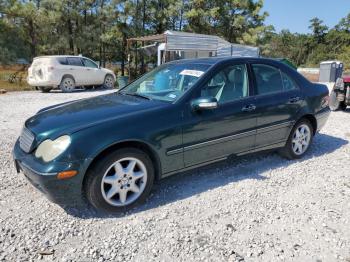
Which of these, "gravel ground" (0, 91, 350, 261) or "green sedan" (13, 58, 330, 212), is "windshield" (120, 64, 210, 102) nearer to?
"green sedan" (13, 58, 330, 212)

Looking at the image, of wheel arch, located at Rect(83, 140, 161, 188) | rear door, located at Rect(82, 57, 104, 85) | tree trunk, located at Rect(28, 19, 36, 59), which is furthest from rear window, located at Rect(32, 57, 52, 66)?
wheel arch, located at Rect(83, 140, 161, 188)

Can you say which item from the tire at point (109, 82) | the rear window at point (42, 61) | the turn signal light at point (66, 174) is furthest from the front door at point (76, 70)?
the turn signal light at point (66, 174)

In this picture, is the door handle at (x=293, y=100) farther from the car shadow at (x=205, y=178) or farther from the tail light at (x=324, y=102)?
the car shadow at (x=205, y=178)

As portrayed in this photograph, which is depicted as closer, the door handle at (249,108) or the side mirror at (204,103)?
the side mirror at (204,103)

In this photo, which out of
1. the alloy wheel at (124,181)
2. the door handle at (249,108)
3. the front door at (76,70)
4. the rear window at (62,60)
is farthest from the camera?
the front door at (76,70)

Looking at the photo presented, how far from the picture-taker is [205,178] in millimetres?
3939

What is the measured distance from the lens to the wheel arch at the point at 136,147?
288 centimetres

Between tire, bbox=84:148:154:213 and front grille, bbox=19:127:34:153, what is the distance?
0.66 meters

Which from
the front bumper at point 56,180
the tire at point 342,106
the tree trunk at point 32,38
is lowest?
the tire at point 342,106

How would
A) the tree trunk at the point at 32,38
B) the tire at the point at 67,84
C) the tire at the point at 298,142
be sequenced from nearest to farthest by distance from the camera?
the tire at the point at 298,142 < the tire at the point at 67,84 < the tree trunk at the point at 32,38

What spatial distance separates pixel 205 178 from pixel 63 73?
1119 centimetres

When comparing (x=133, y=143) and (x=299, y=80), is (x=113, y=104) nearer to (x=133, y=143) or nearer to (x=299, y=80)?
(x=133, y=143)

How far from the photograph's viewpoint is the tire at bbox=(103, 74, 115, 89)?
15.6 m

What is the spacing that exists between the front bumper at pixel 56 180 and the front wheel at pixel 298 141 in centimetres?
306
